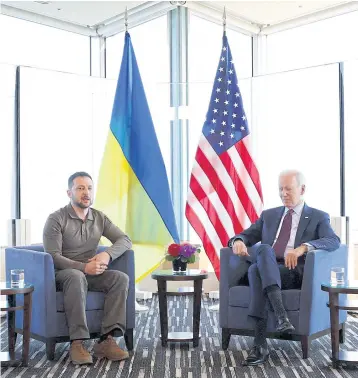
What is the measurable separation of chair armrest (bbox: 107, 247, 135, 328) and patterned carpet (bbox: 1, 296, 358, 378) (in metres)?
0.22

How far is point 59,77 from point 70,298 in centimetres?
371

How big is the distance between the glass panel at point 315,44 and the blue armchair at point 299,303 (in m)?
3.14

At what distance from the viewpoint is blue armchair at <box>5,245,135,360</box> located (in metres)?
3.91

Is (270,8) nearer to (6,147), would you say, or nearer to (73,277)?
(6,147)

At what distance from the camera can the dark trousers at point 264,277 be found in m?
3.92

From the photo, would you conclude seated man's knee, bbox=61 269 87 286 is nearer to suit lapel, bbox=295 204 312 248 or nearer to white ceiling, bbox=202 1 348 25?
suit lapel, bbox=295 204 312 248

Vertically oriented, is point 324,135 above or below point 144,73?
below

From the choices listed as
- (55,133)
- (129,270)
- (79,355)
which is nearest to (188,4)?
(55,133)

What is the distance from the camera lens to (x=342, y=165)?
561 cm

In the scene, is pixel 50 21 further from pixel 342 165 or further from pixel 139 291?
pixel 342 165

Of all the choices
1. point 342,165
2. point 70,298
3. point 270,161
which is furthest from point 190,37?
point 70,298

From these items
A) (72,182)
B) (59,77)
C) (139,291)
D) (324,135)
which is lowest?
(139,291)

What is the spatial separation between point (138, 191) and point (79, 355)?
5.99ft

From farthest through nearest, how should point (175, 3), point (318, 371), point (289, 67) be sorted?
point (289, 67) < point (175, 3) < point (318, 371)
